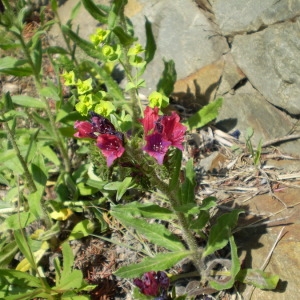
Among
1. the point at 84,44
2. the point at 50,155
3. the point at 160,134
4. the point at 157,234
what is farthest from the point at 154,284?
the point at 84,44

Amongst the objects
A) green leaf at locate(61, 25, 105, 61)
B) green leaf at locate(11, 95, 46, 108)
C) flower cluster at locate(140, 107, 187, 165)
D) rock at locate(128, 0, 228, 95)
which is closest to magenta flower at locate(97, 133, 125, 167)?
flower cluster at locate(140, 107, 187, 165)

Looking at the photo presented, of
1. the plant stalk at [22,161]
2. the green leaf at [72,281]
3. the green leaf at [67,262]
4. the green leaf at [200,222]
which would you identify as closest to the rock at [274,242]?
the green leaf at [200,222]

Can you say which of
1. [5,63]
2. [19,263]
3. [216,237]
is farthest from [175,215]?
[5,63]

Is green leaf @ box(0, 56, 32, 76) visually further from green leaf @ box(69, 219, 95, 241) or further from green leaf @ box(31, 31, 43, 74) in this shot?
green leaf @ box(69, 219, 95, 241)

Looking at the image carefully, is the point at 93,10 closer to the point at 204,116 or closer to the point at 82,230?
the point at 204,116

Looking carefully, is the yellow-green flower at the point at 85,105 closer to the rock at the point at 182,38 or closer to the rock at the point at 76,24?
the rock at the point at 182,38

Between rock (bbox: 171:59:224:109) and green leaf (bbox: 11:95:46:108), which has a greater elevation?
green leaf (bbox: 11:95:46:108)
